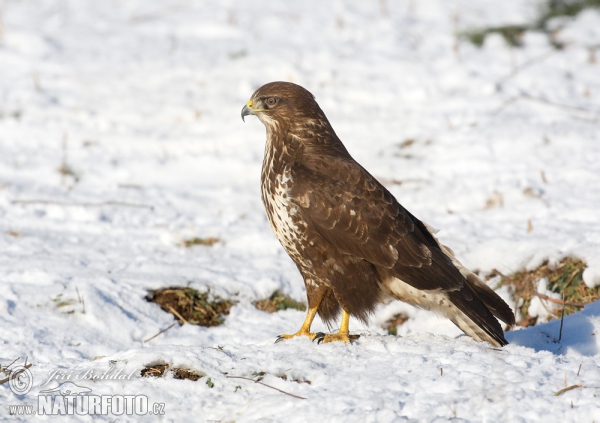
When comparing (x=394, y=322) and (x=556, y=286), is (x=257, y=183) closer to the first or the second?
(x=394, y=322)

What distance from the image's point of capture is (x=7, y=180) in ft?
25.4

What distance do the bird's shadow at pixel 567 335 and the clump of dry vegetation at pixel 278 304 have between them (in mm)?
1597

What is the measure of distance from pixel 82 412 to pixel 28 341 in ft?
4.34

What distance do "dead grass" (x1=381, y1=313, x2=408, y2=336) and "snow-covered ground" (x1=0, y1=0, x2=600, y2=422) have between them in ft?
0.16

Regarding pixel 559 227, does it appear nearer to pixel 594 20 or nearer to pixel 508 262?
pixel 508 262

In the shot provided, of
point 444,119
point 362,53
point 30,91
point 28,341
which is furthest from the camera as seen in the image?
point 362,53

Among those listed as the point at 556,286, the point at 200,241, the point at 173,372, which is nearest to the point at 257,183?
the point at 200,241

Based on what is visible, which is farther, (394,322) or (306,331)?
(394,322)

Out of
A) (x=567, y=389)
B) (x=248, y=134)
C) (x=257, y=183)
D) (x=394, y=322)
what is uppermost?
(x=248, y=134)

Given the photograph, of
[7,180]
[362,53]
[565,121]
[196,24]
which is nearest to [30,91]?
[7,180]

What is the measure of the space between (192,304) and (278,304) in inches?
25.5

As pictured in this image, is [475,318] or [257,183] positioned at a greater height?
[475,318]

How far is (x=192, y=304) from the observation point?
221 inches

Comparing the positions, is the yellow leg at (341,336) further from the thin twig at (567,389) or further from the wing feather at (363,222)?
the thin twig at (567,389)
